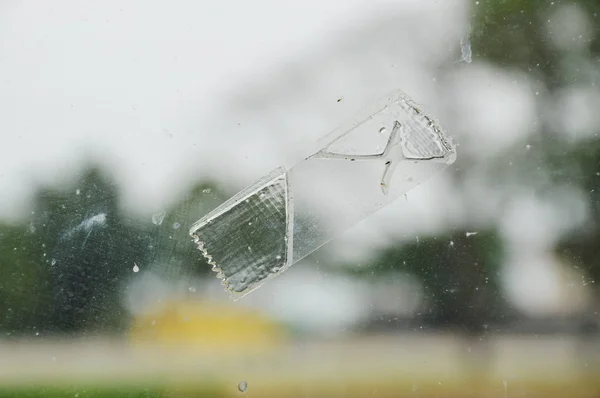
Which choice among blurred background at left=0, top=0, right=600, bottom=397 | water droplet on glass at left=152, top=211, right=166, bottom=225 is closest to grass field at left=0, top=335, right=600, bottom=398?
blurred background at left=0, top=0, right=600, bottom=397

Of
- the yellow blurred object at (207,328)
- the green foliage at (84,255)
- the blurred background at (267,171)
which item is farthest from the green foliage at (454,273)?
the green foliage at (84,255)

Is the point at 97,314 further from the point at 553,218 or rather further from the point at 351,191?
the point at 553,218

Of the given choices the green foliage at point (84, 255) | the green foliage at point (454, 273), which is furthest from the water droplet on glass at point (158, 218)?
the green foliage at point (454, 273)

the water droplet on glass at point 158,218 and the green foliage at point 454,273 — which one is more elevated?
the water droplet on glass at point 158,218

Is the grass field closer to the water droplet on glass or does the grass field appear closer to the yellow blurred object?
the yellow blurred object

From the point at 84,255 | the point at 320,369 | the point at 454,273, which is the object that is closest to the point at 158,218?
the point at 84,255

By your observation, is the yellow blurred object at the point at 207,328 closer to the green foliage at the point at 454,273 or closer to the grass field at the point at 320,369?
the grass field at the point at 320,369

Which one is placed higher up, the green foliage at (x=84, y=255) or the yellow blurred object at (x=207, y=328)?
the green foliage at (x=84, y=255)

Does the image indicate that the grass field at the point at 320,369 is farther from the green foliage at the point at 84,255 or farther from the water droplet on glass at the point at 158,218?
the water droplet on glass at the point at 158,218

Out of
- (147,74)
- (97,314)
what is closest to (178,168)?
(147,74)
